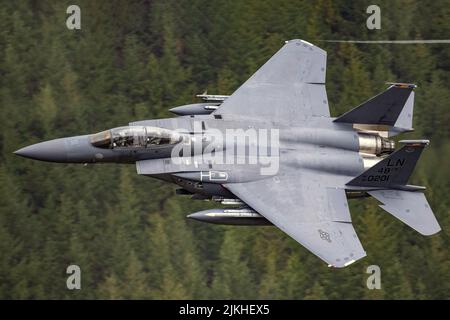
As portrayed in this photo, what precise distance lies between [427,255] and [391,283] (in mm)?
1852

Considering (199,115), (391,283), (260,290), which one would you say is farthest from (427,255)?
(199,115)

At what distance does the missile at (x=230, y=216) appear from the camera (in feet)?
103

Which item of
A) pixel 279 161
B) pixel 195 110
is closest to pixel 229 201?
pixel 279 161

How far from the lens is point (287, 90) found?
33562 mm

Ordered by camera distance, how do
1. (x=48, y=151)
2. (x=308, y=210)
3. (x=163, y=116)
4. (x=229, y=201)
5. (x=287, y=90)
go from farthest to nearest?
1. (x=163, y=116)
2. (x=287, y=90)
3. (x=229, y=201)
4. (x=48, y=151)
5. (x=308, y=210)

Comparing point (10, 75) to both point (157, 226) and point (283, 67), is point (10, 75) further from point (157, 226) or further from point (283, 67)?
point (283, 67)

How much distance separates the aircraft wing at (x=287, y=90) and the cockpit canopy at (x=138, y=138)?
1509 mm

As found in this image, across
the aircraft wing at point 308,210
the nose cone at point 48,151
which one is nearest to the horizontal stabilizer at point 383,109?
the aircraft wing at point 308,210

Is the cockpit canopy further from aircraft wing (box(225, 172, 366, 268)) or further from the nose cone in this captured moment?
aircraft wing (box(225, 172, 366, 268))

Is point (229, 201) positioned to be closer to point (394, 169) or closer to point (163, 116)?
point (394, 169)

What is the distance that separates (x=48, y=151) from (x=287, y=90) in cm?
586

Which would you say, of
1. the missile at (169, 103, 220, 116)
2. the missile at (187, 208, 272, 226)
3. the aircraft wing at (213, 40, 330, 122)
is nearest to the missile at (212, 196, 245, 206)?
the missile at (187, 208, 272, 226)

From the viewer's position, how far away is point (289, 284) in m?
40.2

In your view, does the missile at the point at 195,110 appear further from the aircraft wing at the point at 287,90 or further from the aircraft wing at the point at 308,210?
the aircraft wing at the point at 308,210
